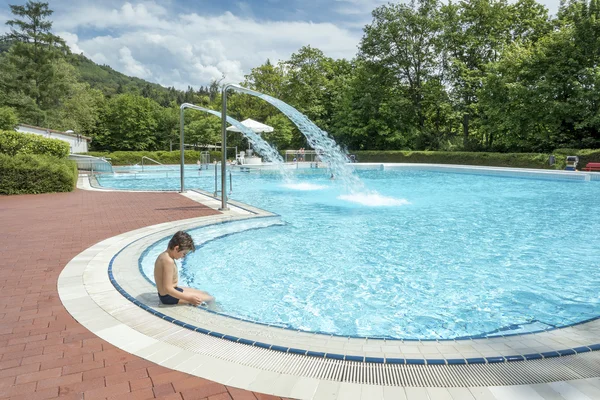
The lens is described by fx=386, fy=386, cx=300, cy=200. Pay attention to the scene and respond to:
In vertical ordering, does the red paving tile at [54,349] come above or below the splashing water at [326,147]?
below

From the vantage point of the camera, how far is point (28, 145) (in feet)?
51.5

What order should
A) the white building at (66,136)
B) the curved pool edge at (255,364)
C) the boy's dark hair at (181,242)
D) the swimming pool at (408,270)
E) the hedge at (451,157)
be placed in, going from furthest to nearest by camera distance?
the white building at (66,136)
the hedge at (451,157)
the swimming pool at (408,270)
the boy's dark hair at (181,242)
the curved pool edge at (255,364)

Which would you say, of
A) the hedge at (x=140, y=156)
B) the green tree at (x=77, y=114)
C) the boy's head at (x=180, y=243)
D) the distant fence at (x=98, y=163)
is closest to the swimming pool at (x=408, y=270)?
the boy's head at (x=180, y=243)

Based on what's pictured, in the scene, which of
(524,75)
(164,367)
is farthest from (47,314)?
(524,75)

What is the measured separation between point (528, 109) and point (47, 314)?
94.8 feet

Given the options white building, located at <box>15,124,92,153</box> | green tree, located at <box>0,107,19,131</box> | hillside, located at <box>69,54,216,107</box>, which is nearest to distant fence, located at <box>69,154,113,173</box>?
green tree, located at <box>0,107,19,131</box>

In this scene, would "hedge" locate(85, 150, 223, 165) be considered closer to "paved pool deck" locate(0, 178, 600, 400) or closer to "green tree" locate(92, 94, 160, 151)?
"green tree" locate(92, 94, 160, 151)

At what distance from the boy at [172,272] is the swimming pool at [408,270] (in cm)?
93

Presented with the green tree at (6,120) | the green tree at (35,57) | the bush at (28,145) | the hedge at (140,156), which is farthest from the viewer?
the green tree at (35,57)

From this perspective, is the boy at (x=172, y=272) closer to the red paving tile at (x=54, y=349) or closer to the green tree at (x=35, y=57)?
the red paving tile at (x=54, y=349)

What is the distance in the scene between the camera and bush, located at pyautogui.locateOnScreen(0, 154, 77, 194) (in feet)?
42.7

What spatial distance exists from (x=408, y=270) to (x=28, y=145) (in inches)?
639

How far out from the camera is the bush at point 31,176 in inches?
512

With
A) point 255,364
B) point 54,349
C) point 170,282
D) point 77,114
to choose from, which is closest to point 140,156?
point 77,114
